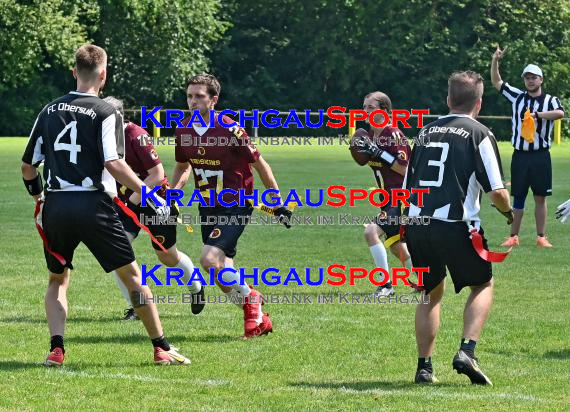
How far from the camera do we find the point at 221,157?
8953 mm

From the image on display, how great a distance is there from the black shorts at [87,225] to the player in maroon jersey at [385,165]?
3.37 metres

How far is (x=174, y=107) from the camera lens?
54531mm

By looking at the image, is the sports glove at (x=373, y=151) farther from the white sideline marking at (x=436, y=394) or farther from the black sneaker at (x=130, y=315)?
the white sideline marking at (x=436, y=394)

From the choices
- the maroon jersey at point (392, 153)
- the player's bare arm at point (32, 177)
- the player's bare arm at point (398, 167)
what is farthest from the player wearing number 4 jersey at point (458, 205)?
the maroon jersey at point (392, 153)

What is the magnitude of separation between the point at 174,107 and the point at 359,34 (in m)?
8.81

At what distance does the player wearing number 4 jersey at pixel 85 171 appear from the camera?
7.32 m

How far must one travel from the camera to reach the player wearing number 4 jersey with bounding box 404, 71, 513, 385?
7.06 m

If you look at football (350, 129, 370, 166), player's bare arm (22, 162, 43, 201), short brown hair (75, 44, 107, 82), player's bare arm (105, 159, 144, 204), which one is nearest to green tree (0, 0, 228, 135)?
football (350, 129, 370, 166)

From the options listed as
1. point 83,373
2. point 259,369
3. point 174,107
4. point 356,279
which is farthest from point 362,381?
point 174,107

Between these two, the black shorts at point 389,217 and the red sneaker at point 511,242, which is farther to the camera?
the red sneaker at point 511,242

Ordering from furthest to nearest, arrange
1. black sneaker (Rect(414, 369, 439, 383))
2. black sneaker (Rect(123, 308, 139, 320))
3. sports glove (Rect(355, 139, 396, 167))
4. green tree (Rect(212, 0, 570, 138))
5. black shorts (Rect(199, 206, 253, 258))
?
green tree (Rect(212, 0, 570, 138)), sports glove (Rect(355, 139, 396, 167)), black sneaker (Rect(123, 308, 139, 320)), black shorts (Rect(199, 206, 253, 258)), black sneaker (Rect(414, 369, 439, 383))

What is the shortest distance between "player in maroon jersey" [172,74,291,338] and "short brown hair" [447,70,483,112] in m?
2.05

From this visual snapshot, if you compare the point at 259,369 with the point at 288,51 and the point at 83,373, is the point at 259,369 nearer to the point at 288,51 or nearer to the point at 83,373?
the point at 83,373

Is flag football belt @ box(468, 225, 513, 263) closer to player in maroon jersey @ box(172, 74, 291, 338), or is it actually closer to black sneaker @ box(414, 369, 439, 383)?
black sneaker @ box(414, 369, 439, 383)
